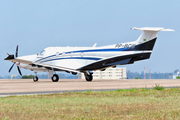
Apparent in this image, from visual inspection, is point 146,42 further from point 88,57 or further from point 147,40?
point 88,57

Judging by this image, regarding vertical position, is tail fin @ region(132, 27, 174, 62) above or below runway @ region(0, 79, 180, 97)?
above

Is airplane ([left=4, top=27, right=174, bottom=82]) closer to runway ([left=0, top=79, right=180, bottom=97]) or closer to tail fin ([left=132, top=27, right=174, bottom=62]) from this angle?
tail fin ([left=132, top=27, right=174, bottom=62])

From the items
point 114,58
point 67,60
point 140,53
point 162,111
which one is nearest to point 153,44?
point 140,53

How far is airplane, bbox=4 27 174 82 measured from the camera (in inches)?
1607

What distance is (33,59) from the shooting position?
148 ft

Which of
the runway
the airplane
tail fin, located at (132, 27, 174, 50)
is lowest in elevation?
the runway

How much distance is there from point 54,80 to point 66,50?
437 centimetres

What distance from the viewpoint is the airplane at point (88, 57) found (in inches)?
1607

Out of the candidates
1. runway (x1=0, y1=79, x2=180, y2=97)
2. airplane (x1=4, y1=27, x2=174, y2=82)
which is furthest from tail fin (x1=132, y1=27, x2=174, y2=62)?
runway (x1=0, y1=79, x2=180, y2=97)

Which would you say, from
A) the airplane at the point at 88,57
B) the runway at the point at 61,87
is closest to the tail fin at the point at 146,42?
the airplane at the point at 88,57

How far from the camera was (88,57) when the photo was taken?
43031 millimetres

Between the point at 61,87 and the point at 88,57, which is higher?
the point at 88,57

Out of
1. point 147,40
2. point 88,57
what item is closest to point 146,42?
point 147,40

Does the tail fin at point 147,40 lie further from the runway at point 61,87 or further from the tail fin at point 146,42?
the runway at point 61,87
